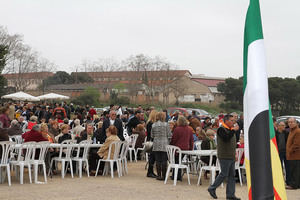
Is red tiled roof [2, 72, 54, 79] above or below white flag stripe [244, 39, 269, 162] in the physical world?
above

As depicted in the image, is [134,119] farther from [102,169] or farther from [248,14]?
[248,14]

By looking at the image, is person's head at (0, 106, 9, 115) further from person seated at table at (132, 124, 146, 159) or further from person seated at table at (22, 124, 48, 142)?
person seated at table at (132, 124, 146, 159)

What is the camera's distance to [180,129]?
10391 mm

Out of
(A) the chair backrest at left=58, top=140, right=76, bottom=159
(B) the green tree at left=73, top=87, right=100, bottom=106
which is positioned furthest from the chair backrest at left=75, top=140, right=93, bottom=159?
(B) the green tree at left=73, top=87, right=100, bottom=106

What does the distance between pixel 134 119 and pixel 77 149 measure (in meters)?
3.93

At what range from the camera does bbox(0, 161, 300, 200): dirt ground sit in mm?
8484

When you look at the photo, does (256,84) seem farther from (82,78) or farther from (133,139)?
(82,78)

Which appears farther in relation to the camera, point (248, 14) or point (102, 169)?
point (102, 169)

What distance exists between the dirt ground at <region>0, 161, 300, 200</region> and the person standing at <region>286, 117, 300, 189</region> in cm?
34

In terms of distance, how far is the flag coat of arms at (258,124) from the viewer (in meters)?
2.20

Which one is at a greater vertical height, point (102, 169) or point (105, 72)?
point (105, 72)

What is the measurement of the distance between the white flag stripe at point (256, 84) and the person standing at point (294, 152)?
793cm

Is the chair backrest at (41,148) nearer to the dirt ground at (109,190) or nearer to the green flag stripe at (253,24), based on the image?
the dirt ground at (109,190)

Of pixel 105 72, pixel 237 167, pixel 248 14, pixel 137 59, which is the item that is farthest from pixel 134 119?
pixel 105 72
